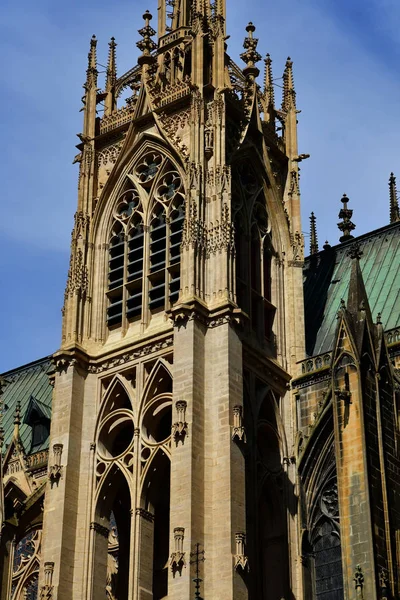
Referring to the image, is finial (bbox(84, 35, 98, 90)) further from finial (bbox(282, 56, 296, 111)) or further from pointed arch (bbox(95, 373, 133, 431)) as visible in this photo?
pointed arch (bbox(95, 373, 133, 431))

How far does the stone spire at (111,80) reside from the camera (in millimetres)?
53219

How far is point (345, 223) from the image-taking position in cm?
5925

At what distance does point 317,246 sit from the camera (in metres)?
61.5

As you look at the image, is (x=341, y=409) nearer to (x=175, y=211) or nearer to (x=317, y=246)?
(x=175, y=211)

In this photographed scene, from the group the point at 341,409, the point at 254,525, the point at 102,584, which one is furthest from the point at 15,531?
the point at 341,409

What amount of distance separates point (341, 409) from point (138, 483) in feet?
23.1

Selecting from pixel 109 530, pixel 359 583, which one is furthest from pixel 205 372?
pixel 359 583

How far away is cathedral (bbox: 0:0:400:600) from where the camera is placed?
41.1 meters

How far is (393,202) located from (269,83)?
8653 mm

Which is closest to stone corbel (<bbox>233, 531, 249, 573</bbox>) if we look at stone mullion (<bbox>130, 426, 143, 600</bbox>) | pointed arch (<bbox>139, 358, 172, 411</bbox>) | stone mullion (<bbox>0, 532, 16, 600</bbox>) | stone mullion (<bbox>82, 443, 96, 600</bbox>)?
stone mullion (<bbox>130, 426, 143, 600</bbox>)

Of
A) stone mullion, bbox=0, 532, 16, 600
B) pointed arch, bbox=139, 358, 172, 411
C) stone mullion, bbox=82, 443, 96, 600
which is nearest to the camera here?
stone mullion, bbox=82, 443, 96, 600

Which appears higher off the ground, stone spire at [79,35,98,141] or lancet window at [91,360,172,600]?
stone spire at [79,35,98,141]

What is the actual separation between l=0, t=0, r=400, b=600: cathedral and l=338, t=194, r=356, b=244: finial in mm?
2730

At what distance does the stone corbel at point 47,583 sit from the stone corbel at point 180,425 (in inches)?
216
